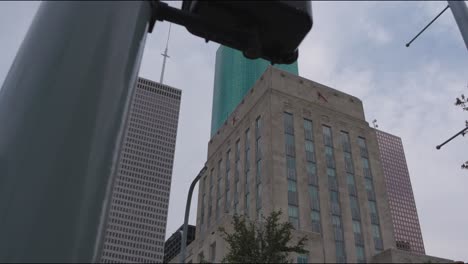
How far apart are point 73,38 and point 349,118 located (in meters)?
65.7

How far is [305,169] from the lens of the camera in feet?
182

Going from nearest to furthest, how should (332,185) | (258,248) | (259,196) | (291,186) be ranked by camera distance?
(258,248)
(291,186)
(259,196)
(332,185)

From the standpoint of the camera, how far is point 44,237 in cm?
156

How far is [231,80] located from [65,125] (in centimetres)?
15683

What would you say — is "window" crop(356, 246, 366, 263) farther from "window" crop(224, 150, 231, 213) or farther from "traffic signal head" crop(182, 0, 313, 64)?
"traffic signal head" crop(182, 0, 313, 64)

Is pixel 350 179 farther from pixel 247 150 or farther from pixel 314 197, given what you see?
pixel 247 150

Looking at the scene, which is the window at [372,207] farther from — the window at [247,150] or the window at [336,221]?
the window at [247,150]

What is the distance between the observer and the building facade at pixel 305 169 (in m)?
51.3

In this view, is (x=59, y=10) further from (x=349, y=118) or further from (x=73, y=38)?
(x=349, y=118)

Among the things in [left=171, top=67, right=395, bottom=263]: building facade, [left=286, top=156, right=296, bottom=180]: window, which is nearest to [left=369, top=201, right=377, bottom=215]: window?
[left=171, top=67, right=395, bottom=263]: building facade

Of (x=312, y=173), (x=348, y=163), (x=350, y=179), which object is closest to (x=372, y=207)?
(x=350, y=179)

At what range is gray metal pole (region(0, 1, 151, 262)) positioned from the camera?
5.22 ft

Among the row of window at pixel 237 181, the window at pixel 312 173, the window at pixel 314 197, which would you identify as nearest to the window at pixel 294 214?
the window at pixel 314 197

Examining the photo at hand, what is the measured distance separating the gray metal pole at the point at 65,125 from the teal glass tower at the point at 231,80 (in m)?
139
